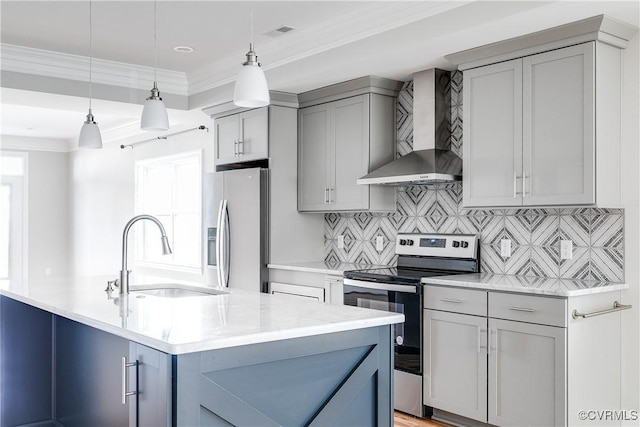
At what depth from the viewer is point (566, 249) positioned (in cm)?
367

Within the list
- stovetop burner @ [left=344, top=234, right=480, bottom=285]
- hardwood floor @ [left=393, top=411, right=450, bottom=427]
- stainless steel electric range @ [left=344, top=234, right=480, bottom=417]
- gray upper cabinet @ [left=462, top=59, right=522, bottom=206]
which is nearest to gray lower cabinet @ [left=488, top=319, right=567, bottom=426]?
hardwood floor @ [left=393, top=411, right=450, bottom=427]

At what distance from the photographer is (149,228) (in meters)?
7.85

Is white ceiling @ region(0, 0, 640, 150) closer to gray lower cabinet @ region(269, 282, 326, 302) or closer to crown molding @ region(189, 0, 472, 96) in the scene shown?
crown molding @ region(189, 0, 472, 96)

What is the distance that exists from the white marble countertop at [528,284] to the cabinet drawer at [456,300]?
37 mm

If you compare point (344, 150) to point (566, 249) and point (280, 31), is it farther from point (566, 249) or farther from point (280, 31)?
point (566, 249)

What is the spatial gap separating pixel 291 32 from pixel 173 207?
11.3 ft

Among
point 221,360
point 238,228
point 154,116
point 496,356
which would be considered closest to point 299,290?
point 238,228

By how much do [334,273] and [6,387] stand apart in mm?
2179

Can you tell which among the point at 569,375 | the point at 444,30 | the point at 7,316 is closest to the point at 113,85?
the point at 7,316

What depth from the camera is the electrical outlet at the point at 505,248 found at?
3.98 meters

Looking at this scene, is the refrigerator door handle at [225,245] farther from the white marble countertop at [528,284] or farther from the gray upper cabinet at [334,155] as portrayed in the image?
the white marble countertop at [528,284]

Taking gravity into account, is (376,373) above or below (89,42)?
below

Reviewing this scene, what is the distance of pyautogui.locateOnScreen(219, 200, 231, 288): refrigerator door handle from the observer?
17.1 ft

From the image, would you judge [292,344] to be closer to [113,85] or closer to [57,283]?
[57,283]
